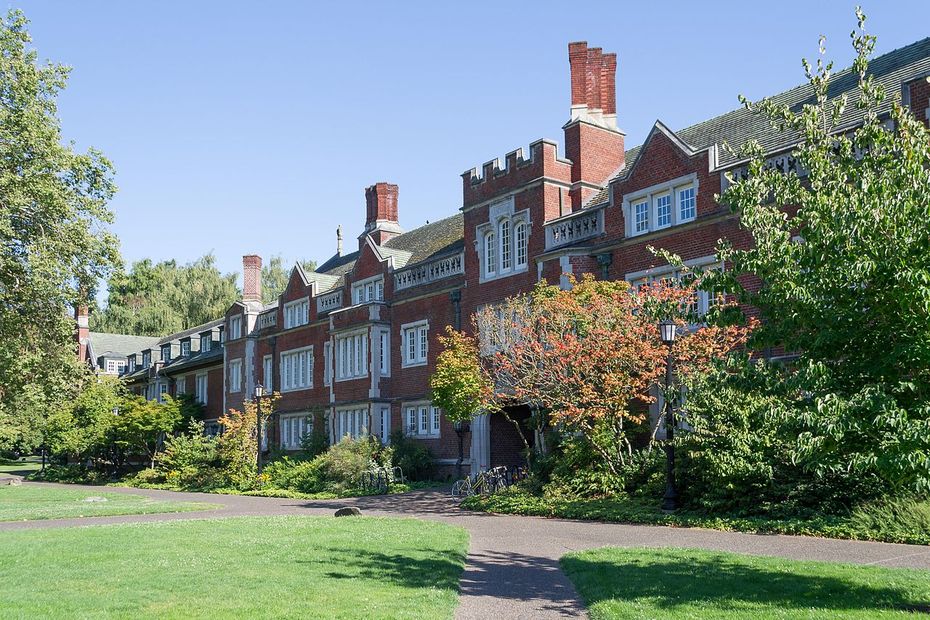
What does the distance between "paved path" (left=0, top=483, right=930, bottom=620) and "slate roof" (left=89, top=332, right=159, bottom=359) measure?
47500mm

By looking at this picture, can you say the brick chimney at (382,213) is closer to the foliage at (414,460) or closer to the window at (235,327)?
the window at (235,327)

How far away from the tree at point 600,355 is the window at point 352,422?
12822 millimetres

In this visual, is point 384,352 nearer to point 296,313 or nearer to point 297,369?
point 297,369

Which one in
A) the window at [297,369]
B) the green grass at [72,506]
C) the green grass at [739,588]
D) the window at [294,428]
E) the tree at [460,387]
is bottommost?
the green grass at [72,506]

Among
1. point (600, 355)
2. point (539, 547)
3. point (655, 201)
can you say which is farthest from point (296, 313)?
point (539, 547)

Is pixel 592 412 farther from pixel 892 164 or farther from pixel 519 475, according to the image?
pixel 892 164

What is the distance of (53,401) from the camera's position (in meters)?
29.1

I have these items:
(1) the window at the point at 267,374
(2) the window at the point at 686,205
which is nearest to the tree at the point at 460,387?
(2) the window at the point at 686,205

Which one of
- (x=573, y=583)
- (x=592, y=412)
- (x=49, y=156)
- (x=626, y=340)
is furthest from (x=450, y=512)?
(x=49, y=156)

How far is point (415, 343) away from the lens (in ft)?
105

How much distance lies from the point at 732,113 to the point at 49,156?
65.1 ft

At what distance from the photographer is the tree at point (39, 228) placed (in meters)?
24.5

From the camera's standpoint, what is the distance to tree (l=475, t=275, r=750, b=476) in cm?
1914

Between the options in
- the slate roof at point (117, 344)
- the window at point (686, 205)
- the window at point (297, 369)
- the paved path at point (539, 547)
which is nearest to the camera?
the paved path at point (539, 547)
